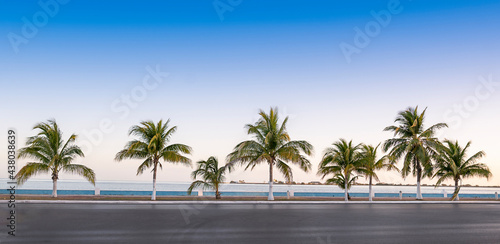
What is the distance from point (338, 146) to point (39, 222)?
24325 millimetres

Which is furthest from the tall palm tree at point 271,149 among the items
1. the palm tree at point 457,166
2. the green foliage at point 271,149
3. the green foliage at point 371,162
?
the palm tree at point 457,166

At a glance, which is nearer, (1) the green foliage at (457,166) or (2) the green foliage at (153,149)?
(2) the green foliage at (153,149)

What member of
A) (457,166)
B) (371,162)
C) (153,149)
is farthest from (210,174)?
(457,166)

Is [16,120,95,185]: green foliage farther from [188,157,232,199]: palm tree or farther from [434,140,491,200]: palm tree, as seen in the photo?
[434,140,491,200]: palm tree

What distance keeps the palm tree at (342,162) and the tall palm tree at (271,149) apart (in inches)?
159

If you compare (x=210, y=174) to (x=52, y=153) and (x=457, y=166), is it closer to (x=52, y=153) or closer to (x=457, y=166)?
(x=52, y=153)

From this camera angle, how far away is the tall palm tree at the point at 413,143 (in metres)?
33.0

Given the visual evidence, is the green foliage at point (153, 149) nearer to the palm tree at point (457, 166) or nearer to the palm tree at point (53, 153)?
the palm tree at point (53, 153)

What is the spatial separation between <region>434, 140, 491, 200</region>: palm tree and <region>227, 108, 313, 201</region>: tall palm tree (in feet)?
53.5

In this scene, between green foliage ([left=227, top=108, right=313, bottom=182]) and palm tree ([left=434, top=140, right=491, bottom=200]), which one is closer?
green foliage ([left=227, top=108, right=313, bottom=182])

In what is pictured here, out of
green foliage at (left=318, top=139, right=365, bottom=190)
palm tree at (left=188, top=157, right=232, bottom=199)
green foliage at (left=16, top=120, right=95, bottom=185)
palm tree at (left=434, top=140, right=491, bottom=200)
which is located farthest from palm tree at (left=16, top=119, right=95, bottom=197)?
palm tree at (left=434, top=140, right=491, bottom=200)

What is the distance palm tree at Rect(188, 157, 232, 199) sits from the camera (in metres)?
28.3

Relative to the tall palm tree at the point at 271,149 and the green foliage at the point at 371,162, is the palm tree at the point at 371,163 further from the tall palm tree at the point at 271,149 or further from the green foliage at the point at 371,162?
the tall palm tree at the point at 271,149

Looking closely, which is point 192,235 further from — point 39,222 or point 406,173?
point 406,173
